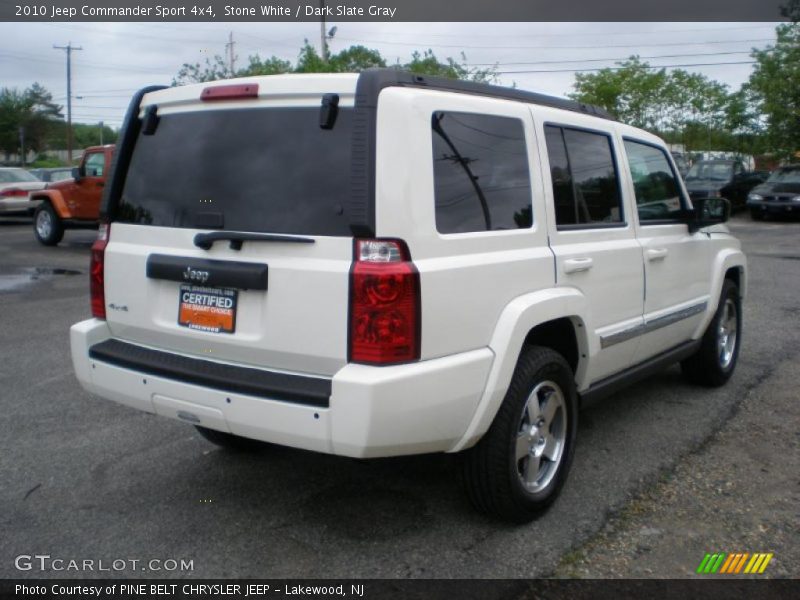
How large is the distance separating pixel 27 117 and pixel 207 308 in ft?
246

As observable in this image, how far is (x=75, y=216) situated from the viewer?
1574 cm

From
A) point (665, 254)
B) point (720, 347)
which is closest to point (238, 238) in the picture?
point (665, 254)

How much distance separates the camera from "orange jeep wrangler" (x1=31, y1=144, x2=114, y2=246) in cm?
1540

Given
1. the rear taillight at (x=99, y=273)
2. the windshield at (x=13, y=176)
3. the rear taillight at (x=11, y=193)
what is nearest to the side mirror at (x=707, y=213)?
the rear taillight at (x=99, y=273)

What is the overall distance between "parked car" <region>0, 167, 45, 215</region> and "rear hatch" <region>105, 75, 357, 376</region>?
17965mm

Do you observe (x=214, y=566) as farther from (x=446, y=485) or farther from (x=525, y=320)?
(x=525, y=320)

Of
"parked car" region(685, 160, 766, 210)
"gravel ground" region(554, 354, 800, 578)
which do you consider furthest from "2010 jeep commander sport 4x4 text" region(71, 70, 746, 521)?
"parked car" region(685, 160, 766, 210)

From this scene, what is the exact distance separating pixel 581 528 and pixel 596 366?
35.0 inches

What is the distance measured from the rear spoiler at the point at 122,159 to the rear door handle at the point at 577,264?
211 cm

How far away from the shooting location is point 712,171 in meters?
25.3

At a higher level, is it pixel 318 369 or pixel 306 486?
pixel 318 369

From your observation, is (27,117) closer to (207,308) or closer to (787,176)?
(787,176)

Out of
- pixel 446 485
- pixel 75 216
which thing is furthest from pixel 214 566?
pixel 75 216

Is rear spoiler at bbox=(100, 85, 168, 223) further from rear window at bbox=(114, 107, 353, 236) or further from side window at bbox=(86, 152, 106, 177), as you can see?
side window at bbox=(86, 152, 106, 177)
